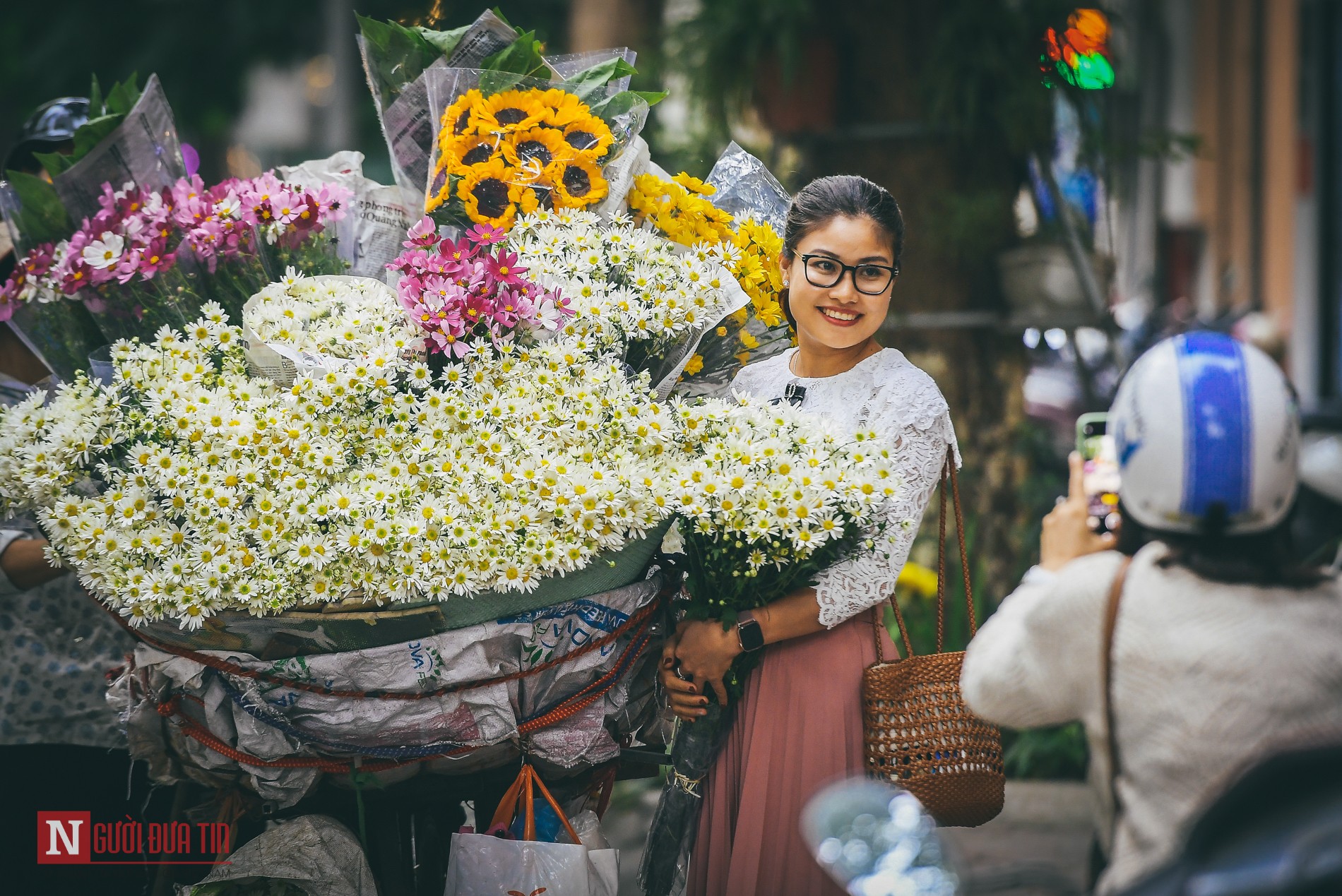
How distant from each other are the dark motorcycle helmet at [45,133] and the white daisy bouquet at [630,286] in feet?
5.46

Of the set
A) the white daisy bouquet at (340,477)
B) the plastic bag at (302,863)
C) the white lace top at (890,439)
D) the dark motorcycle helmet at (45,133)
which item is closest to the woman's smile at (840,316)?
the white lace top at (890,439)

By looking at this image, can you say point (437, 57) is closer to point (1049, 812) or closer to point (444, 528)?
point (444, 528)

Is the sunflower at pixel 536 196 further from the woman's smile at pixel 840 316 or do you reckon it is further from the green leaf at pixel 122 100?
the green leaf at pixel 122 100

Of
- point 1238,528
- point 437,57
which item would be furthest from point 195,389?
point 1238,528

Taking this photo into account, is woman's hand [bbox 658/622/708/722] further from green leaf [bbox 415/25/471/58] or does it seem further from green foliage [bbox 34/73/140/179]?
green foliage [bbox 34/73/140/179]

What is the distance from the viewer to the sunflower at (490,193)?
97.7 inches

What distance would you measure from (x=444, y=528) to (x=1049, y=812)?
10.9ft

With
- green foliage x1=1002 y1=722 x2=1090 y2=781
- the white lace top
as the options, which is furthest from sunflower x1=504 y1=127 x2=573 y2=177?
green foliage x1=1002 y1=722 x2=1090 y2=781

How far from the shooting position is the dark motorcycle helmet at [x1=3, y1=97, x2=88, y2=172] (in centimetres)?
316

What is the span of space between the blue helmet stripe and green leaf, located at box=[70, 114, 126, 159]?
2419mm

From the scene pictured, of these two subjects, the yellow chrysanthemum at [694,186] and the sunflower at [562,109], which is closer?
the sunflower at [562,109]

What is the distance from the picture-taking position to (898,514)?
89.0 inches

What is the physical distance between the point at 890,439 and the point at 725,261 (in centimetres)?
55

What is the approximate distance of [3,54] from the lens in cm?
1003
